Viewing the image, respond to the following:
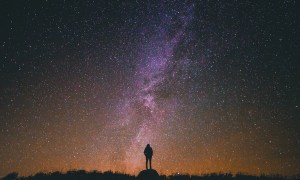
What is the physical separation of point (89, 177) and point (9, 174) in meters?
6.68

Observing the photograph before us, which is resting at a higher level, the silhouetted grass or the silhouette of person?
the silhouette of person

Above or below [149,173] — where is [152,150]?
above

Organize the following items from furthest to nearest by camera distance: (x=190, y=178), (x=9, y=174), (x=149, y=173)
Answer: (x=9, y=174)
(x=190, y=178)
(x=149, y=173)

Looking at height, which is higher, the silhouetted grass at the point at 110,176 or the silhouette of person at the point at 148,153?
the silhouette of person at the point at 148,153

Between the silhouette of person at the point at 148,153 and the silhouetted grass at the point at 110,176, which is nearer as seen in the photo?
the silhouetted grass at the point at 110,176

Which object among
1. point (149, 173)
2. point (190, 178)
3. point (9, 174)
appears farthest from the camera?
point (9, 174)

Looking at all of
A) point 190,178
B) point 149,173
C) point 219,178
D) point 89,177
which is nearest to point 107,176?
point 89,177

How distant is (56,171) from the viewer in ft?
70.3

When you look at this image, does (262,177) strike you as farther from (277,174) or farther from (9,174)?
(9,174)

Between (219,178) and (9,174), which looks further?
(9,174)

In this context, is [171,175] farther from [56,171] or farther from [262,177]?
[56,171]

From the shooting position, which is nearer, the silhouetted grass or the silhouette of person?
the silhouetted grass

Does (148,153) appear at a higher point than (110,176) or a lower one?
higher

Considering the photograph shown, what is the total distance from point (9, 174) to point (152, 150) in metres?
10.5
